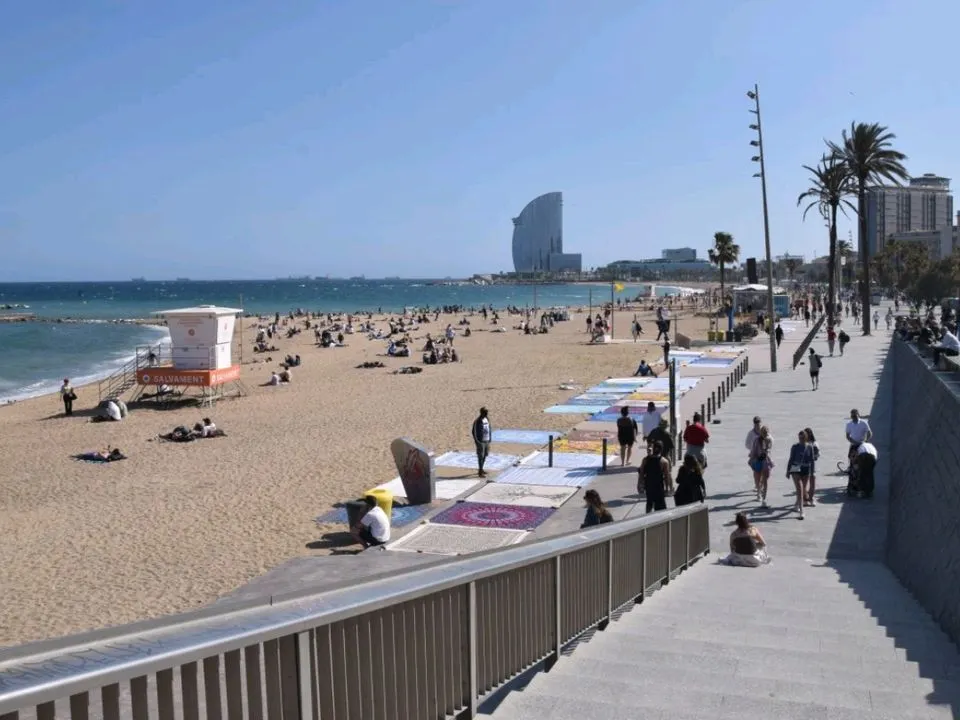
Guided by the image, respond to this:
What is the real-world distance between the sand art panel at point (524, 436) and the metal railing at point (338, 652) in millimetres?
Answer: 14320

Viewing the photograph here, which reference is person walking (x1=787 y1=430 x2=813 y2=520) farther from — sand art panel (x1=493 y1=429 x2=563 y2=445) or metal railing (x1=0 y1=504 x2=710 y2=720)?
sand art panel (x1=493 y1=429 x2=563 y2=445)

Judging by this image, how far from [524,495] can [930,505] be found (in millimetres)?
6916

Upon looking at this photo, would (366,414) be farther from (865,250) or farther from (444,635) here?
(865,250)

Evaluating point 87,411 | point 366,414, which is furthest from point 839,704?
point 87,411

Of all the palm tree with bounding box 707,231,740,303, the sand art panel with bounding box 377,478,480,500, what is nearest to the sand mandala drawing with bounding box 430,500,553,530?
the sand art panel with bounding box 377,478,480,500

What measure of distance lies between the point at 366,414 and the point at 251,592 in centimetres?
1427

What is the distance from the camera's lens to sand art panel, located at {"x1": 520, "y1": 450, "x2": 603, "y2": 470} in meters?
16.7

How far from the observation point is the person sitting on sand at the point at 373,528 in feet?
38.4

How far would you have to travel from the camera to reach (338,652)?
295cm

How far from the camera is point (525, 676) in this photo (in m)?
4.67

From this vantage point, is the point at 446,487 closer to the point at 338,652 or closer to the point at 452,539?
the point at 452,539

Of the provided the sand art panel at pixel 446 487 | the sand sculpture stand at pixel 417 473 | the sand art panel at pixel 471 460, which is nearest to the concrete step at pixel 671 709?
the sand sculpture stand at pixel 417 473

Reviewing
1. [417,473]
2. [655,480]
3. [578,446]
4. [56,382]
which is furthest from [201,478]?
[56,382]

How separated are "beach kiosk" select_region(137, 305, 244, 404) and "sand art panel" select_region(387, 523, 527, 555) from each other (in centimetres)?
1673
